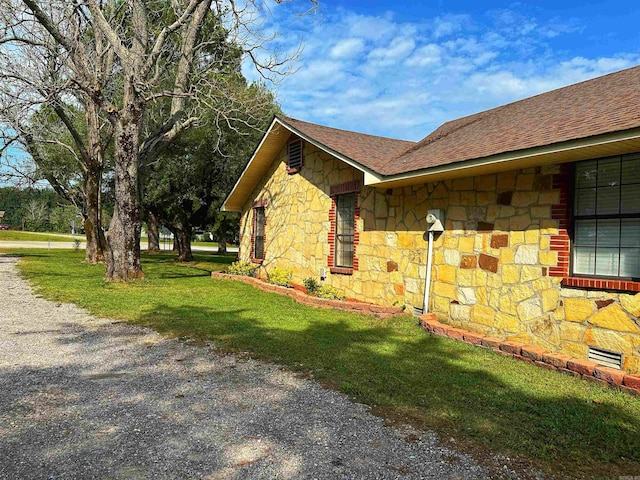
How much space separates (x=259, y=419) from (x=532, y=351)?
3.92 metres

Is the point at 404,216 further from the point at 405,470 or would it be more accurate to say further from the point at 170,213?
the point at 170,213

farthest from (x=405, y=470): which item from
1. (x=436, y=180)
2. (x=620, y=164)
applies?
(x=436, y=180)

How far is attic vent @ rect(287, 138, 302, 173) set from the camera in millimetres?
12648

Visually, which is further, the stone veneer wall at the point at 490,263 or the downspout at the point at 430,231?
the downspout at the point at 430,231

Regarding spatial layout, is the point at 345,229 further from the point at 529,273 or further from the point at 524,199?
the point at 529,273

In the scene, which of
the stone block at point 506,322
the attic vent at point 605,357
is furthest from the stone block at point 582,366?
the stone block at point 506,322

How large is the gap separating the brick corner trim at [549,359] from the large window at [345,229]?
358 cm

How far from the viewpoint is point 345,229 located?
10.8m

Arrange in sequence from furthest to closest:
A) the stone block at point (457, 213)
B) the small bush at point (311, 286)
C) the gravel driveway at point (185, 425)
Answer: the small bush at point (311, 286) < the stone block at point (457, 213) < the gravel driveway at point (185, 425)

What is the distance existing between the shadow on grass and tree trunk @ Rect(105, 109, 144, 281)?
5.67 meters

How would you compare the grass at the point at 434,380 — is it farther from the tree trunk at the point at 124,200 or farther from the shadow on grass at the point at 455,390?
the tree trunk at the point at 124,200

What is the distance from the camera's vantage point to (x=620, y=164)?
546 centimetres

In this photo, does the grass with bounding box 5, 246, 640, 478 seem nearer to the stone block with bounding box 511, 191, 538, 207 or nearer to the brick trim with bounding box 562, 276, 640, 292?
the brick trim with bounding box 562, 276, 640, 292

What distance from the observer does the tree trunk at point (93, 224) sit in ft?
60.6
